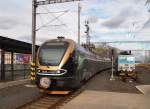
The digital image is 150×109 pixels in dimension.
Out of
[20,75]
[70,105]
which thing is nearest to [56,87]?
[70,105]

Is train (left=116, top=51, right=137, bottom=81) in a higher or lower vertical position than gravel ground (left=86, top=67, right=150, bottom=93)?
higher

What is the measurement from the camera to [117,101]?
1586 centimetres

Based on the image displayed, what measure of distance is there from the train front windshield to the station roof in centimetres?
597

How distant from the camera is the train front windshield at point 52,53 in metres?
17.9

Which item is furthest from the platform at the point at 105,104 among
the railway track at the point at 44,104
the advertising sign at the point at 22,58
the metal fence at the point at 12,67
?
the advertising sign at the point at 22,58

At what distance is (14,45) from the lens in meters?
26.3

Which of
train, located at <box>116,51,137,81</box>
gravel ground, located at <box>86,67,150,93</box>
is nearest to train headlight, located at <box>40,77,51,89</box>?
gravel ground, located at <box>86,67,150,93</box>

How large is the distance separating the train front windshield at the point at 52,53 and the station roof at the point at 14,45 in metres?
5.97

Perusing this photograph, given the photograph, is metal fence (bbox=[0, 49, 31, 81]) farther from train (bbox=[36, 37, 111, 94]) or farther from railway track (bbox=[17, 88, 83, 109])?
railway track (bbox=[17, 88, 83, 109])

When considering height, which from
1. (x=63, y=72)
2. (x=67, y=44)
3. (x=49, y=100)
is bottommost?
(x=49, y=100)

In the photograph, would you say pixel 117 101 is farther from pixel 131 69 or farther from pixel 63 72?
pixel 131 69

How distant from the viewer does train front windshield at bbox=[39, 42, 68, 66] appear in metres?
17.9

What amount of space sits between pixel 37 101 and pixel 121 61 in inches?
916

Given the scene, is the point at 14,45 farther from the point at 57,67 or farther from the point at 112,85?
the point at 57,67
